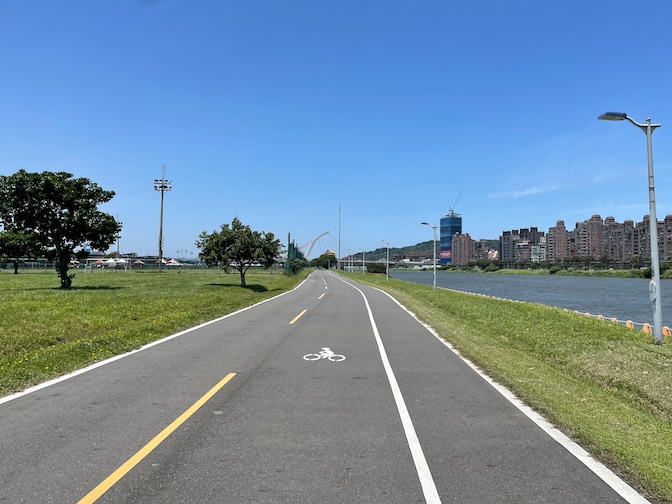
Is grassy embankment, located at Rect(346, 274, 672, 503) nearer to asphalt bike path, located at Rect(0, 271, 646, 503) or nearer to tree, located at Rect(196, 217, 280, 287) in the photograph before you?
asphalt bike path, located at Rect(0, 271, 646, 503)

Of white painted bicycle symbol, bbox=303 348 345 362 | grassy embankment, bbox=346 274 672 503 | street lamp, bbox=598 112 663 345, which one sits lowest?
grassy embankment, bbox=346 274 672 503

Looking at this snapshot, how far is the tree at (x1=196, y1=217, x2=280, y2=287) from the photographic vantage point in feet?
123

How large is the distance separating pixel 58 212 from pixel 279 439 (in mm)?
27349

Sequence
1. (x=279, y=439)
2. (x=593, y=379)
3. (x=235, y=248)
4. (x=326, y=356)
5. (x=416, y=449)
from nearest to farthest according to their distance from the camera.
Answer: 1. (x=416, y=449)
2. (x=279, y=439)
3. (x=593, y=379)
4. (x=326, y=356)
5. (x=235, y=248)

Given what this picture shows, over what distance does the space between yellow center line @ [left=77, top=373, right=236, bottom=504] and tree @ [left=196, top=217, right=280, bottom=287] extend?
30.6 metres

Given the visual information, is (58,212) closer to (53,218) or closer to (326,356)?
(53,218)

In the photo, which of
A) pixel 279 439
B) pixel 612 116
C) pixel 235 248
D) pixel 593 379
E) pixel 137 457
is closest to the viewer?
pixel 137 457

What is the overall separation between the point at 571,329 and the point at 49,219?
27.0 m

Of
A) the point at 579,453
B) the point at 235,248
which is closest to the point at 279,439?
the point at 579,453

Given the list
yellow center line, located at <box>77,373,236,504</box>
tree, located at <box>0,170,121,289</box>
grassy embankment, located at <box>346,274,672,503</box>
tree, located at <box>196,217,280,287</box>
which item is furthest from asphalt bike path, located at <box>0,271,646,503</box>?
tree, located at <box>196,217,280,287</box>

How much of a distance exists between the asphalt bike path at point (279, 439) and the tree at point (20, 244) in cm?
2104

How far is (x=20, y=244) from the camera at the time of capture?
26.7 meters

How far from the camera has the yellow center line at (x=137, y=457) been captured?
417cm

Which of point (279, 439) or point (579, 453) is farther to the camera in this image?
point (279, 439)
